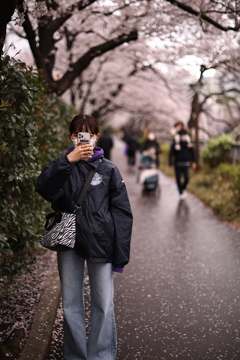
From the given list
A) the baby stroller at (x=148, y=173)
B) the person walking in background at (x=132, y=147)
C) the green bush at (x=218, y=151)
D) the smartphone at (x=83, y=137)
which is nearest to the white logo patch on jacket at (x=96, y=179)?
the smartphone at (x=83, y=137)

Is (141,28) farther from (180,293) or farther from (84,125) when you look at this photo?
(84,125)

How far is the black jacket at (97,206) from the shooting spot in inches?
101

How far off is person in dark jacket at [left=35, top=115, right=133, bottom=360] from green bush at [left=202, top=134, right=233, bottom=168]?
38.1ft

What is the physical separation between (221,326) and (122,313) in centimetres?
95

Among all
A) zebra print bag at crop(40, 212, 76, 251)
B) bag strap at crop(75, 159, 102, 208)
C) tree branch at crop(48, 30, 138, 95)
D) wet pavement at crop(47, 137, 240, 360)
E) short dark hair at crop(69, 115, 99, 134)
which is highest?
tree branch at crop(48, 30, 138, 95)

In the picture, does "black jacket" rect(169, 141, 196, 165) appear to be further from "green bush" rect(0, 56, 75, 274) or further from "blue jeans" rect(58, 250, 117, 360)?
"blue jeans" rect(58, 250, 117, 360)

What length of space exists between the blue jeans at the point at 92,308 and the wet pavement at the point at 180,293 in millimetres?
482

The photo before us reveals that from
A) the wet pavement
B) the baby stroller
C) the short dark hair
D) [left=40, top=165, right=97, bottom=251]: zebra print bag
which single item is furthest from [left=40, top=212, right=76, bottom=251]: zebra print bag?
the baby stroller

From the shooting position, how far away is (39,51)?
285 inches

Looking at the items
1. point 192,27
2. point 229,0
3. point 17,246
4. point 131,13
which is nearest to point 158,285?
point 17,246

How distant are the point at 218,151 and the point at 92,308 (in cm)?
1219

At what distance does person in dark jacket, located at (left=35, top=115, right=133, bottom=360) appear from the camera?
8.44 ft

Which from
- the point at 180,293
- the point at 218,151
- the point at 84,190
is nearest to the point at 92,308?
the point at 84,190

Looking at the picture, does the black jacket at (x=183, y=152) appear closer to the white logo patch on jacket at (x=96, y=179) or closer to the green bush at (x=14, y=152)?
the green bush at (x=14, y=152)
